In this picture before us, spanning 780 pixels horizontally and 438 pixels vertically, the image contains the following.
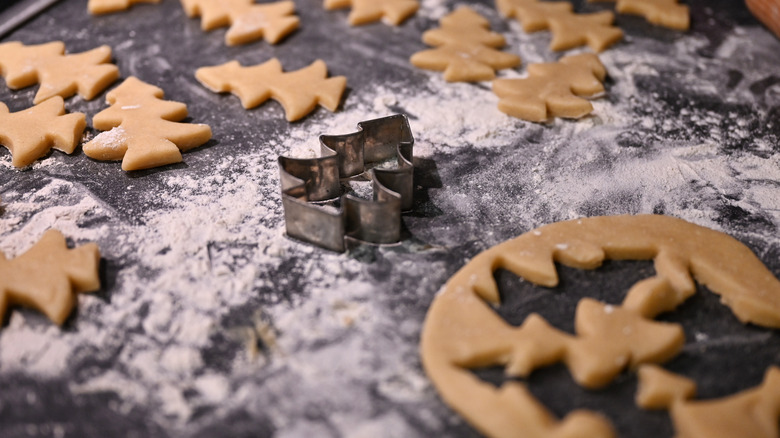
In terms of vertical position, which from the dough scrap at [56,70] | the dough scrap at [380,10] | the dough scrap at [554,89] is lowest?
the dough scrap at [56,70]

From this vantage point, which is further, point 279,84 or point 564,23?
point 564,23

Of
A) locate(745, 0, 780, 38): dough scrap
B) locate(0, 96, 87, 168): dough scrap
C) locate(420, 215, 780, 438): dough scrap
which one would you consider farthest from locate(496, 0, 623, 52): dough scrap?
locate(0, 96, 87, 168): dough scrap

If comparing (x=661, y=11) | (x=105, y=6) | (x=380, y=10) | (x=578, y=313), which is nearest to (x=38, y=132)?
(x=105, y=6)

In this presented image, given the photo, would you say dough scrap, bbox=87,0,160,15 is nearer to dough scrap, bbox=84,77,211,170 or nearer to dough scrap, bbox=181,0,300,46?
dough scrap, bbox=181,0,300,46

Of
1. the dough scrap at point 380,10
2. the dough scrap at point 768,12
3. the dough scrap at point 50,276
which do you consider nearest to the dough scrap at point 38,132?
the dough scrap at point 50,276

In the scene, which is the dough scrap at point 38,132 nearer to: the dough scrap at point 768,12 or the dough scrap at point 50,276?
the dough scrap at point 50,276

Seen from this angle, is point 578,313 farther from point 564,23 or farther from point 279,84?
point 564,23
